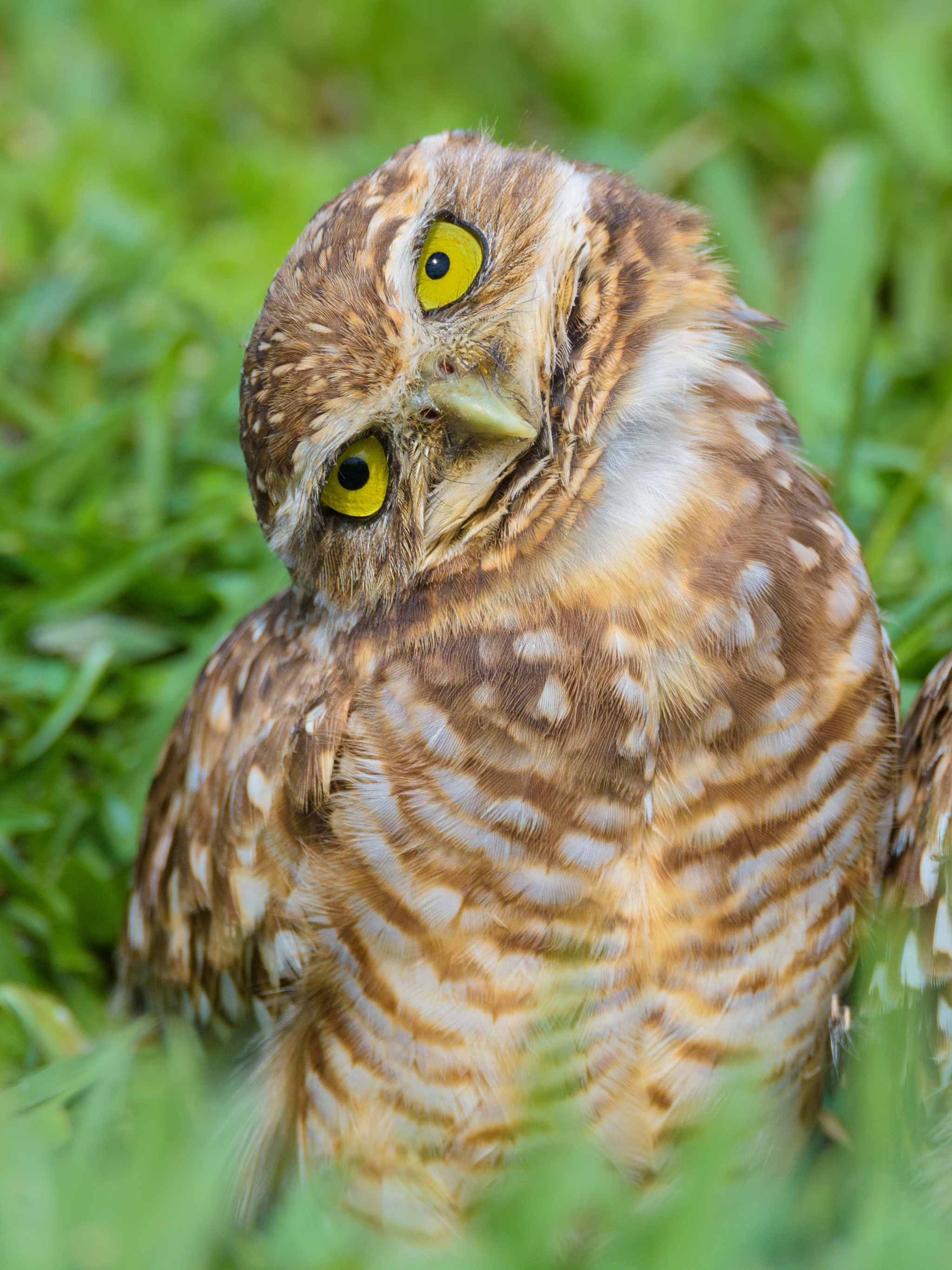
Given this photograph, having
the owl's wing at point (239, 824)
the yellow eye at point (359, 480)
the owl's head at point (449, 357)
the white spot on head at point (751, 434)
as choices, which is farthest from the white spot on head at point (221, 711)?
the white spot on head at point (751, 434)

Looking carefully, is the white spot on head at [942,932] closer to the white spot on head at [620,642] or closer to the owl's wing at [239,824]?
the white spot on head at [620,642]

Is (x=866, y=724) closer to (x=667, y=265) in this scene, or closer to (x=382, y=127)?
(x=667, y=265)

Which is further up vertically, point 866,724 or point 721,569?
point 721,569

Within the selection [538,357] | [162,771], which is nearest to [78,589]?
[162,771]

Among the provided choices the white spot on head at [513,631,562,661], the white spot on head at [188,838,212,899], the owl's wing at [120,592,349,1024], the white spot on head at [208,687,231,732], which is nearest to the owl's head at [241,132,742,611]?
the white spot on head at [513,631,562,661]

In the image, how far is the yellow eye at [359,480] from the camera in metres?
2.07

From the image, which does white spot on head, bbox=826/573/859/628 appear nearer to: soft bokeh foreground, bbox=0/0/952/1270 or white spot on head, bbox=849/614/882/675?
white spot on head, bbox=849/614/882/675

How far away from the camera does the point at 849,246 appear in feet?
14.1

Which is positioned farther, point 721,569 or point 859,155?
point 859,155

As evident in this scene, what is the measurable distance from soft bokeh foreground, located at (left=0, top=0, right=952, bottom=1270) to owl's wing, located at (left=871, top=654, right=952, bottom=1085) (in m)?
0.07

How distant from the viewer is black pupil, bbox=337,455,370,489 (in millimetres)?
2070

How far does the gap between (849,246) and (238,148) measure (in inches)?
88.0

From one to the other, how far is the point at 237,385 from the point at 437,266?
6.36 ft

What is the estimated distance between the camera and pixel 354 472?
6.82ft
